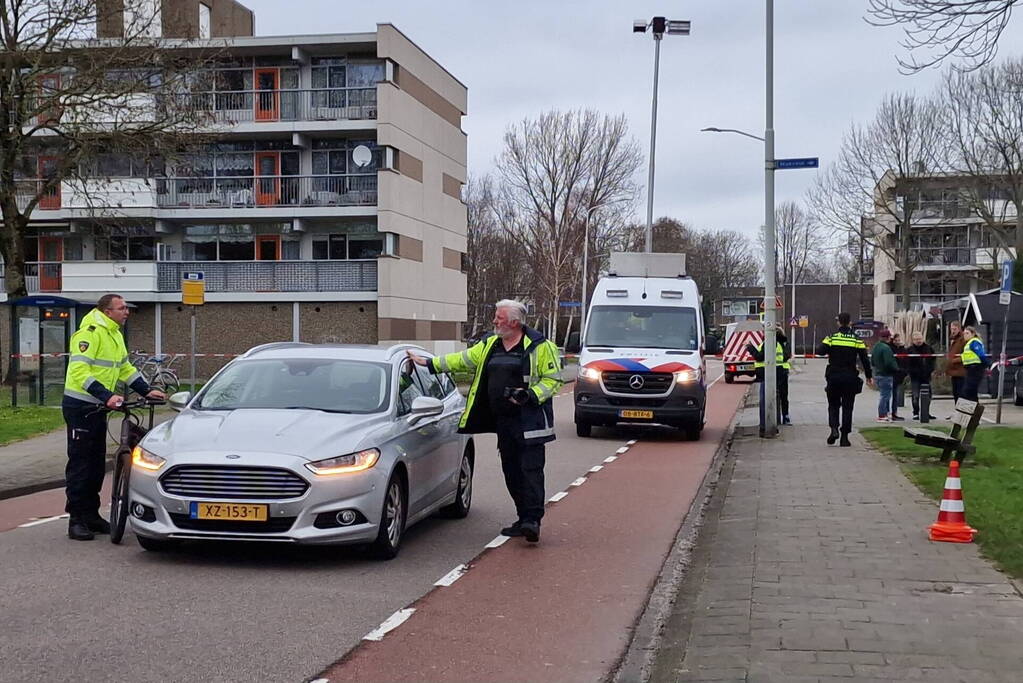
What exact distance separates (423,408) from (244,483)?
162 cm

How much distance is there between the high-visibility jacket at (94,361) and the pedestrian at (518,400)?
8.86ft

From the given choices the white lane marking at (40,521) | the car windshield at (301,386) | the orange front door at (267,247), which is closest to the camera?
the car windshield at (301,386)

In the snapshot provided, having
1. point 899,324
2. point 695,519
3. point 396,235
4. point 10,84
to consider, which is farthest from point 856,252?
point 695,519

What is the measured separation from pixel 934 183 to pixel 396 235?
79.9ft

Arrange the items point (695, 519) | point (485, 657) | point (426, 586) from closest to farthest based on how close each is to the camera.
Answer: point (485, 657)
point (426, 586)
point (695, 519)

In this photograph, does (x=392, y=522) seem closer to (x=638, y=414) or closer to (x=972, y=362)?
(x=638, y=414)

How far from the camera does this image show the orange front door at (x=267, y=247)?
146ft

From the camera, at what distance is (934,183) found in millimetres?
52500

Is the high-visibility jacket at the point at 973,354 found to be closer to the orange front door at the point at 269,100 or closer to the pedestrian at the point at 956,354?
the pedestrian at the point at 956,354

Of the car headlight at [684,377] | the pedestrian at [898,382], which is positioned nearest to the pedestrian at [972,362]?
the pedestrian at [898,382]

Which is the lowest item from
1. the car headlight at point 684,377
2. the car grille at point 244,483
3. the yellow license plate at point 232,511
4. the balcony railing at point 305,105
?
the yellow license plate at point 232,511

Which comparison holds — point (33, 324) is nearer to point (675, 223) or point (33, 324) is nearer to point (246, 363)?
point (246, 363)

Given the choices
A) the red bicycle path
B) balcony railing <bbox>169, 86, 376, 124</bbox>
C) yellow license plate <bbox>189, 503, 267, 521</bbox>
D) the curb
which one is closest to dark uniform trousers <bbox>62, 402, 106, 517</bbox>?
yellow license plate <bbox>189, 503, 267, 521</bbox>

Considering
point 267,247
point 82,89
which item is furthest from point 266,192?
point 82,89
